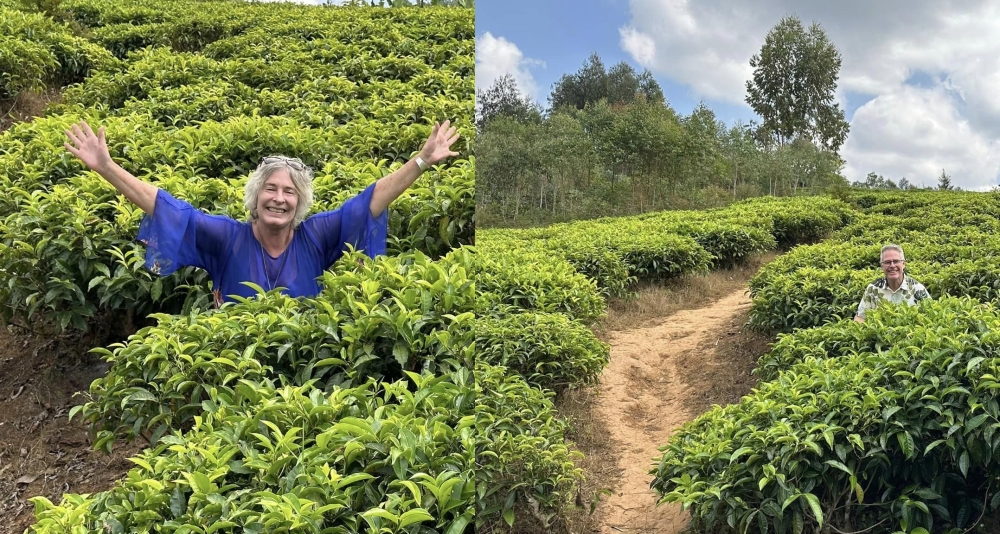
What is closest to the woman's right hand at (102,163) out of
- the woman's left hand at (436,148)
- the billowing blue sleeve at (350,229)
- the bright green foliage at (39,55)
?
the billowing blue sleeve at (350,229)

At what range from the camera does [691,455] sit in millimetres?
2361

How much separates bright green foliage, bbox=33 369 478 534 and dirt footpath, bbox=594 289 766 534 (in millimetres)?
683

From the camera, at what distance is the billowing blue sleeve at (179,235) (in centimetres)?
206

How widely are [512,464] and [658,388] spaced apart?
1.74m

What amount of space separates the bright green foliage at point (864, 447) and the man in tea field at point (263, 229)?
124cm

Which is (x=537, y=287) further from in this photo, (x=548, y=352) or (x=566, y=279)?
(x=548, y=352)

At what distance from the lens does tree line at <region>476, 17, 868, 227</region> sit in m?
2.21

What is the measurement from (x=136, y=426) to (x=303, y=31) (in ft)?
18.3

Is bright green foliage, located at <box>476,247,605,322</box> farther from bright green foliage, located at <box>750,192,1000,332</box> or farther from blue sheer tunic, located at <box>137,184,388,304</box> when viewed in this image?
blue sheer tunic, located at <box>137,184,388,304</box>

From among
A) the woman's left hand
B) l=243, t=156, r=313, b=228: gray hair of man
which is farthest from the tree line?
l=243, t=156, r=313, b=228: gray hair of man

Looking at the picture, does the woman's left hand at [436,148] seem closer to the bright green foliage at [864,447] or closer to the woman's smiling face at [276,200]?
the woman's smiling face at [276,200]

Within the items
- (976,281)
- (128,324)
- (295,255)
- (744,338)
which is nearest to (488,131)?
(295,255)

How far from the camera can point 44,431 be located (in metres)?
3.01

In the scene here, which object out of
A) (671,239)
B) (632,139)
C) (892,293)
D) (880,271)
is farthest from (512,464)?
(632,139)
